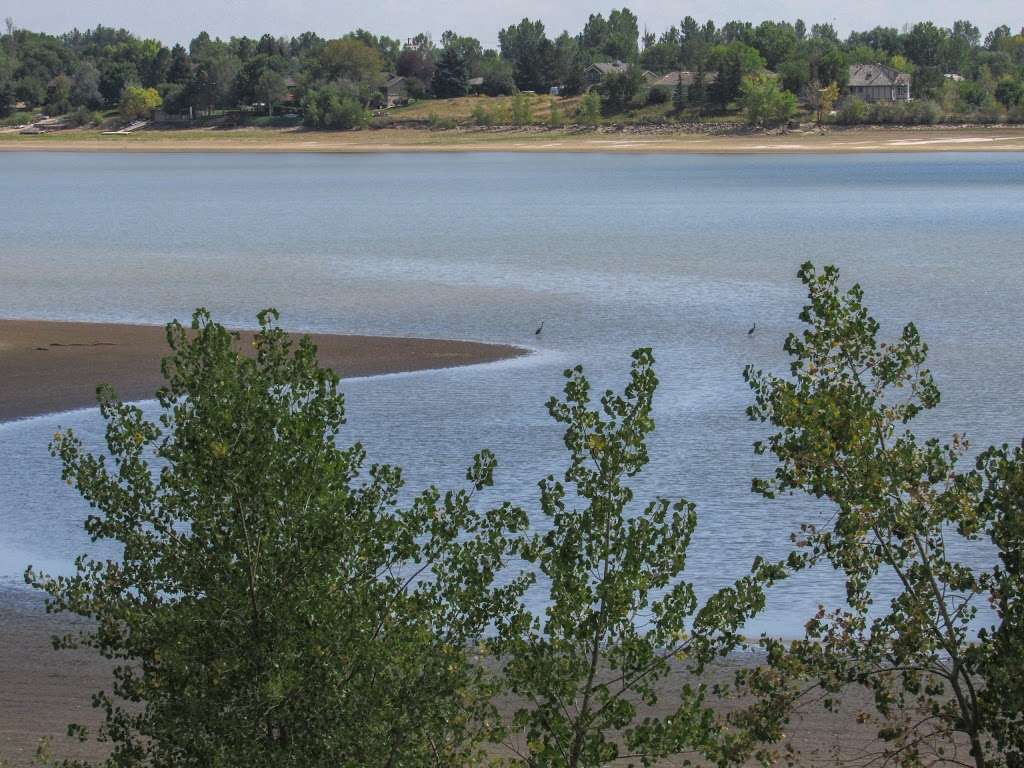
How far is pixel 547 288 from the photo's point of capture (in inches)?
2007

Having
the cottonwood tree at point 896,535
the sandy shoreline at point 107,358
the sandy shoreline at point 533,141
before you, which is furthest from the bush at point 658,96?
the cottonwood tree at point 896,535

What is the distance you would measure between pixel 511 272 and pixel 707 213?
32.1 metres

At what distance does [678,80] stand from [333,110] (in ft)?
127

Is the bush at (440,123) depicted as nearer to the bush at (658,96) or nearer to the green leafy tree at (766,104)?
the bush at (658,96)

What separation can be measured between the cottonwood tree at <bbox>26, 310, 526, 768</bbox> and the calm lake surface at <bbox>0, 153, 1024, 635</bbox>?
918 cm

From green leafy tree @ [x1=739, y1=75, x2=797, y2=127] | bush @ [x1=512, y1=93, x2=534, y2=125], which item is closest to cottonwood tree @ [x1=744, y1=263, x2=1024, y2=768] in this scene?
green leafy tree @ [x1=739, y1=75, x2=797, y2=127]

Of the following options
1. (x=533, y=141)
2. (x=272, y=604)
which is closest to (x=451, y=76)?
(x=533, y=141)

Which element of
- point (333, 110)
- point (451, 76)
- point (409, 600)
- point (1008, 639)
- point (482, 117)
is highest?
point (451, 76)

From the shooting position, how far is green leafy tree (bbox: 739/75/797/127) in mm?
156250

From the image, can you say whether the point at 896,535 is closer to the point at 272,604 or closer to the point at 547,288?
the point at 272,604

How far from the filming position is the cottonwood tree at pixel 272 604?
30.0ft

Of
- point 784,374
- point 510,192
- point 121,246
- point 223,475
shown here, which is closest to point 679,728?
point 223,475

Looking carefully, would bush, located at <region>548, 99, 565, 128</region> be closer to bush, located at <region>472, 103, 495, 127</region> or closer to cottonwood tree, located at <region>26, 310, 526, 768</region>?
bush, located at <region>472, 103, 495, 127</region>

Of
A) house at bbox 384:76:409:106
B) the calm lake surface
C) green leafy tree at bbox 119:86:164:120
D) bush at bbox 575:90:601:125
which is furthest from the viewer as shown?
green leafy tree at bbox 119:86:164:120
